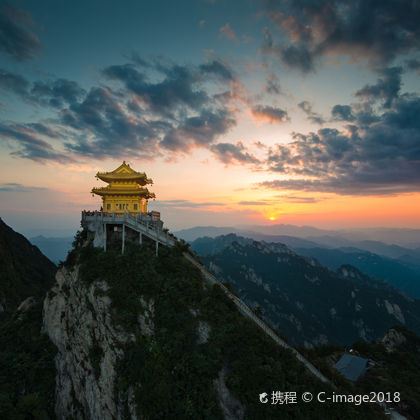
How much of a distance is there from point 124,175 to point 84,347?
21492mm

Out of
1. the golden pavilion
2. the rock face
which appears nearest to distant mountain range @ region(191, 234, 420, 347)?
the golden pavilion

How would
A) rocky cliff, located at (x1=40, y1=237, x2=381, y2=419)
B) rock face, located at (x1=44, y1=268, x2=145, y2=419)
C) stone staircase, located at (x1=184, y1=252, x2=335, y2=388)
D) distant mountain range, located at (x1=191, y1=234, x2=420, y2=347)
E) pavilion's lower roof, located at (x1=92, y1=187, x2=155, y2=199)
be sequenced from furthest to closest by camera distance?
distant mountain range, located at (x1=191, y1=234, x2=420, y2=347), pavilion's lower roof, located at (x1=92, y1=187, x2=155, y2=199), rock face, located at (x1=44, y1=268, x2=145, y2=419), stone staircase, located at (x1=184, y1=252, x2=335, y2=388), rocky cliff, located at (x1=40, y1=237, x2=381, y2=419)

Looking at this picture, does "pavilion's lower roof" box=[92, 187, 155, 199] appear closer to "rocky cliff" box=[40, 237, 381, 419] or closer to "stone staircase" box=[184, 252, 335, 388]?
"rocky cliff" box=[40, 237, 381, 419]

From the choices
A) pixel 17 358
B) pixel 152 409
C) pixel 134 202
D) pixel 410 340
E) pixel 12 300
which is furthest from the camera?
pixel 12 300

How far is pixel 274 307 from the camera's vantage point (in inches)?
5300

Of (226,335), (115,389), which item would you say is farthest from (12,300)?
(226,335)

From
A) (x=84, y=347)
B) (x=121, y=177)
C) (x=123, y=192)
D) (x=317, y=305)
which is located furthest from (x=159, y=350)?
(x=317, y=305)

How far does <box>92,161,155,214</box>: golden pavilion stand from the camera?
1226 inches

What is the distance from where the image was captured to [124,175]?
3181cm

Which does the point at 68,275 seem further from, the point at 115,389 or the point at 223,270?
the point at 223,270

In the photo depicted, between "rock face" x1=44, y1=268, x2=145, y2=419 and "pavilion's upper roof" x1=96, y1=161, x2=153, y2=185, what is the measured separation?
43.7 ft

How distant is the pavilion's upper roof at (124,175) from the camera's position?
1228 inches

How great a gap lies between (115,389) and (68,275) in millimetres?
14770

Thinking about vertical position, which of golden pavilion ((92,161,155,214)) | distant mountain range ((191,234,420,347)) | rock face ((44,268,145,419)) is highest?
golden pavilion ((92,161,155,214))
